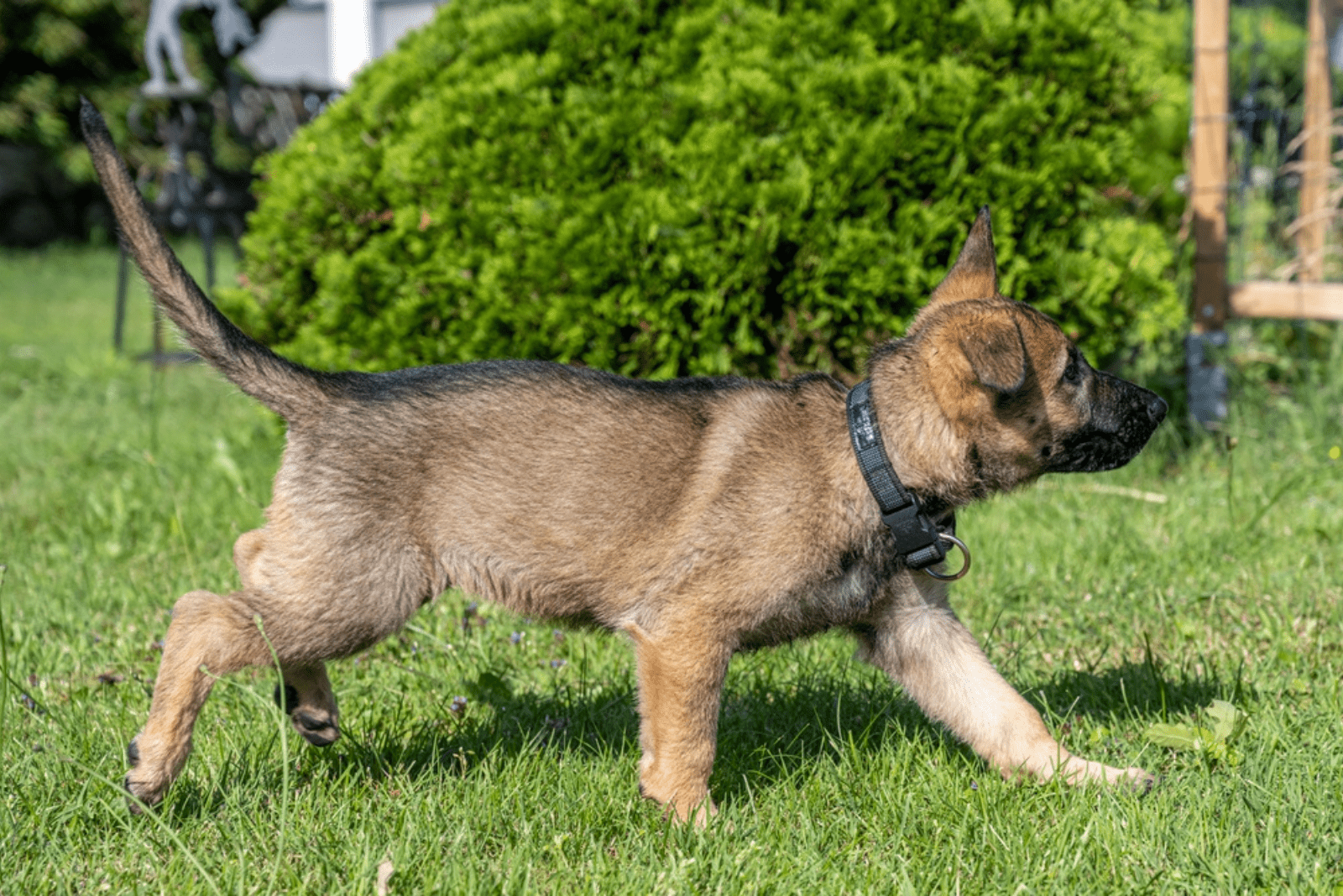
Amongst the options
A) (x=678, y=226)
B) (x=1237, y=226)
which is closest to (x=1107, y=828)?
(x=678, y=226)

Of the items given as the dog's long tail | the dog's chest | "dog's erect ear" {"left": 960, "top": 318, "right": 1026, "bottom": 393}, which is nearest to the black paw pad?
the dog's long tail

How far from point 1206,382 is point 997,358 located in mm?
3776

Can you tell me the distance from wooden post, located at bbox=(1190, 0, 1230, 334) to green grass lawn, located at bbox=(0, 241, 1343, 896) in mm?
930

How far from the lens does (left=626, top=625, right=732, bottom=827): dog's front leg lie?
9.29 feet

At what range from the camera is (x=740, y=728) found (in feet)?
11.1

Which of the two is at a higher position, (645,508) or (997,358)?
(997,358)

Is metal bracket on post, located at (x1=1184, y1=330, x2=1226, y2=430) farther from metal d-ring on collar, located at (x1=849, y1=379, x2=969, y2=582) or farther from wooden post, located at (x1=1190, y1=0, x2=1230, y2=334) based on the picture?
metal d-ring on collar, located at (x1=849, y1=379, x2=969, y2=582)

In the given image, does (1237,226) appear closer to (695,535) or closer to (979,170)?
(979,170)

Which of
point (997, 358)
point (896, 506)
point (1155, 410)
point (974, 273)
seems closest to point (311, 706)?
point (896, 506)

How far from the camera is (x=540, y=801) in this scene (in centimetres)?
289

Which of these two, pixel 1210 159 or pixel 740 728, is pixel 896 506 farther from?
pixel 1210 159

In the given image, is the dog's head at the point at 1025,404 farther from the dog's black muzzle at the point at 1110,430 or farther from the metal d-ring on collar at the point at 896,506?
the metal d-ring on collar at the point at 896,506

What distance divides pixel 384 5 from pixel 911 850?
1211 cm

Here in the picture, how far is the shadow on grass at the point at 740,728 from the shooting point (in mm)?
3055
